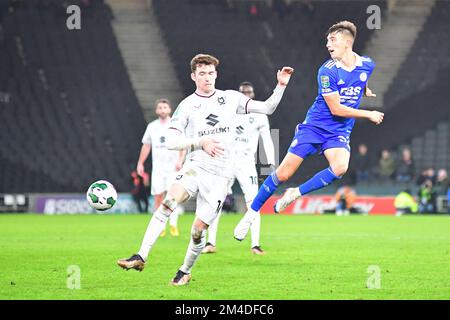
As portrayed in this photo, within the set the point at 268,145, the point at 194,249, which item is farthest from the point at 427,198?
the point at 194,249

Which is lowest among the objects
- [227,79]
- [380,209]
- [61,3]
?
[380,209]

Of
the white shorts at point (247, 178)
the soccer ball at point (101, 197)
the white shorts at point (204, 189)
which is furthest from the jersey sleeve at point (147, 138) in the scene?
the white shorts at point (204, 189)

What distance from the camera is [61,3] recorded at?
102ft

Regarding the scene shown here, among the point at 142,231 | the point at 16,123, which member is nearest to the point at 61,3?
the point at 16,123

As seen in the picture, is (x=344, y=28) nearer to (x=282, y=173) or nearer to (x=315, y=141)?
(x=315, y=141)

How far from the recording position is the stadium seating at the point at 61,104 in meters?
27.7

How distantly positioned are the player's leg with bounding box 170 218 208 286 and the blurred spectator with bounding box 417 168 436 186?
1921cm

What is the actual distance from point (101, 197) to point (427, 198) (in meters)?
16.8

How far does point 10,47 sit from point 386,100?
41.4ft

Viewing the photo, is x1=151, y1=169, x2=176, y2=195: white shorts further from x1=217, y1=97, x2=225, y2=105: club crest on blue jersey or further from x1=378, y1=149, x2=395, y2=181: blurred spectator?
x1=378, y1=149, x2=395, y2=181: blurred spectator

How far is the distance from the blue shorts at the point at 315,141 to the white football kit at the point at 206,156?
2022mm

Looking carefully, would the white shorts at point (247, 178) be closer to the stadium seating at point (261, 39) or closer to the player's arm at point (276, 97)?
the player's arm at point (276, 97)

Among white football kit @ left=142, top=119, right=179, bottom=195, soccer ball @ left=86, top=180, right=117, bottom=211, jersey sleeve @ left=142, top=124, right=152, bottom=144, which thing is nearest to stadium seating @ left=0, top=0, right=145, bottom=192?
white football kit @ left=142, top=119, right=179, bottom=195
